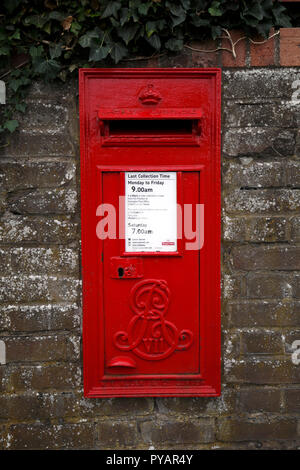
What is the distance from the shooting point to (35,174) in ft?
6.54

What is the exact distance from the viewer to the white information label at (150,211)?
1.94 m

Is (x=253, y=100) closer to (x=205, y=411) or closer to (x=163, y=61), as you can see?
(x=163, y=61)

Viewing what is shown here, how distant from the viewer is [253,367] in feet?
6.80

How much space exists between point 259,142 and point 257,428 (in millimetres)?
1562

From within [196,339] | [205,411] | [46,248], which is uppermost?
[46,248]

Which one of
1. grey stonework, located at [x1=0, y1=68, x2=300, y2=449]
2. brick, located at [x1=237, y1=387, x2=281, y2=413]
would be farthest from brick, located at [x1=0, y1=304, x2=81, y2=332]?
brick, located at [x1=237, y1=387, x2=281, y2=413]

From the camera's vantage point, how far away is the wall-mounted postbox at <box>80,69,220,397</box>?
192 centimetres

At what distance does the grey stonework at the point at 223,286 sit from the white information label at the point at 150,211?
0.95ft

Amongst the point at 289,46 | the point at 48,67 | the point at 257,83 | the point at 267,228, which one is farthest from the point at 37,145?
the point at 289,46

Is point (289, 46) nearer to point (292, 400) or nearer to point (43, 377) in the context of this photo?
point (292, 400)

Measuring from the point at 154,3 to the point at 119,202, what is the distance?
0.98 m

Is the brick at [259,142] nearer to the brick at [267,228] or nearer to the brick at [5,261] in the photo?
→ the brick at [267,228]

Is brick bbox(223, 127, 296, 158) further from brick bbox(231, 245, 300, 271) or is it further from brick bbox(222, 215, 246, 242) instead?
brick bbox(231, 245, 300, 271)

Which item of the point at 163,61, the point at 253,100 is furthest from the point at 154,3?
the point at 253,100
